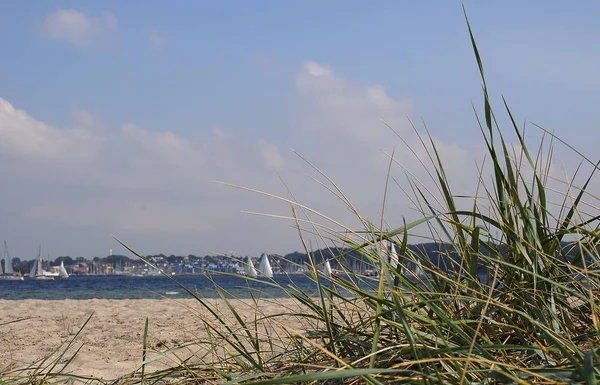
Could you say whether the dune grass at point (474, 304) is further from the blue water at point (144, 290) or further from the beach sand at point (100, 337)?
the beach sand at point (100, 337)

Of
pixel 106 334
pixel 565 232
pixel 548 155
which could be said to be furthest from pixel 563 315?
pixel 106 334

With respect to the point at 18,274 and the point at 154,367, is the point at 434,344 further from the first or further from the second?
the point at 18,274

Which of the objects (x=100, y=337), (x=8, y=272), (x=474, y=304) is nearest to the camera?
(x=474, y=304)

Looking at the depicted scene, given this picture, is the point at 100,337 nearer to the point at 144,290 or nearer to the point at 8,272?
the point at 144,290

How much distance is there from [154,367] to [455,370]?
2860 millimetres

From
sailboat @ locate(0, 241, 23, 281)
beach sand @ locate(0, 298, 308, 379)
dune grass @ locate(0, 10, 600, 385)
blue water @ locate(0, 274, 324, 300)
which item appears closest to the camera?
dune grass @ locate(0, 10, 600, 385)

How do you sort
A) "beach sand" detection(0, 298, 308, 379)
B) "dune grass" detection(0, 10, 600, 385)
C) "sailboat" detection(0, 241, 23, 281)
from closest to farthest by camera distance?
"dune grass" detection(0, 10, 600, 385) < "beach sand" detection(0, 298, 308, 379) < "sailboat" detection(0, 241, 23, 281)

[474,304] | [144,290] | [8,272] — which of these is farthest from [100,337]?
[8,272]

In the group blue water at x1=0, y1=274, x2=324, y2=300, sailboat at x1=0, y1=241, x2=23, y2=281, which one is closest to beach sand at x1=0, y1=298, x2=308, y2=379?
blue water at x1=0, y1=274, x2=324, y2=300

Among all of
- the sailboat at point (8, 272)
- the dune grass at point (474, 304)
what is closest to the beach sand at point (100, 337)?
the dune grass at point (474, 304)

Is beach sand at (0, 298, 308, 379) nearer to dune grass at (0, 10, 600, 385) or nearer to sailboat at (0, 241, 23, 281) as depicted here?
dune grass at (0, 10, 600, 385)

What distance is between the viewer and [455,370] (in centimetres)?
120

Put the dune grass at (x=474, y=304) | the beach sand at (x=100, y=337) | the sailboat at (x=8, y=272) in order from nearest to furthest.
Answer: the dune grass at (x=474, y=304) < the beach sand at (x=100, y=337) < the sailboat at (x=8, y=272)

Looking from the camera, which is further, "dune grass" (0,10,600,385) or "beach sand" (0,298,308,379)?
"beach sand" (0,298,308,379)
